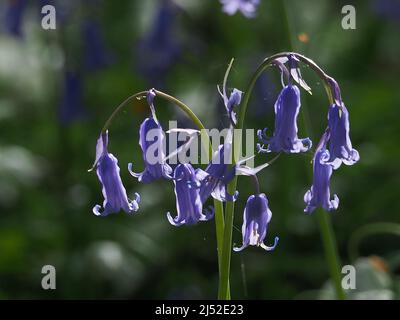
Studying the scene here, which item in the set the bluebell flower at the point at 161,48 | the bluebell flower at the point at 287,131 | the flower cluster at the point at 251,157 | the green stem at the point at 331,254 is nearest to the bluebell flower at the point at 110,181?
the flower cluster at the point at 251,157

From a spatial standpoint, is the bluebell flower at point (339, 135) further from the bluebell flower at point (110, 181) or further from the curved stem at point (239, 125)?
the bluebell flower at point (110, 181)

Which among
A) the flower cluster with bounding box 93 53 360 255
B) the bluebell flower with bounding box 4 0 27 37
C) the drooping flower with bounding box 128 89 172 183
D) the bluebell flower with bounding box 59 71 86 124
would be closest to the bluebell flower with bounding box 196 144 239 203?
the flower cluster with bounding box 93 53 360 255

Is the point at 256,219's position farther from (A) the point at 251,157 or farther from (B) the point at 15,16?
(B) the point at 15,16

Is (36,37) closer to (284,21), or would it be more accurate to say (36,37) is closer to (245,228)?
(284,21)

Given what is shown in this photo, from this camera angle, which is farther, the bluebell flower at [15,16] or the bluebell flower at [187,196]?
the bluebell flower at [15,16]

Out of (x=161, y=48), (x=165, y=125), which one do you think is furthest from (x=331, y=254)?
(x=161, y=48)
